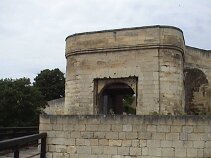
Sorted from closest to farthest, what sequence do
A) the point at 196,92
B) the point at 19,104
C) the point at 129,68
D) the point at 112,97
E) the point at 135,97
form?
the point at 129,68 → the point at 135,97 → the point at 19,104 → the point at 112,97 → the point at 196,92

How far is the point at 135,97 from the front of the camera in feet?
53.6

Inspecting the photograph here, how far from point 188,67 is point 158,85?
3.75 meters

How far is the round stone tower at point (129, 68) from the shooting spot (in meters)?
15.0

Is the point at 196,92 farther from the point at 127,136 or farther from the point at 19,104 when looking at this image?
the point at 127,136

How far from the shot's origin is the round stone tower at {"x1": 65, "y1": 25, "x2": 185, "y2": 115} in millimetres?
14978

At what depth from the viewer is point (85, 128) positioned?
9.78 m

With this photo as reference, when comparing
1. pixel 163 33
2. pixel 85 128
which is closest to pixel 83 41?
pixel 163 33

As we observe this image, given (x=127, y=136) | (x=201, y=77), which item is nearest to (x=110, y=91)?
(x=201, y=77)

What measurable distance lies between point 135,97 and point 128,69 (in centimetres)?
144

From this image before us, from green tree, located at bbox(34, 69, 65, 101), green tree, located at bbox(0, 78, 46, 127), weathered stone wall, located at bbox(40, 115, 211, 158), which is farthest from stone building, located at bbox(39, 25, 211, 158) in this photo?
green tree, located at bbox(34, 69, 65, 101)

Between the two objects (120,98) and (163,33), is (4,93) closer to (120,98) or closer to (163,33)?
(120,98)

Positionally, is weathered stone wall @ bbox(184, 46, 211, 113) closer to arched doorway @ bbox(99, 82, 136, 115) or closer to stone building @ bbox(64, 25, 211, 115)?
stone building @ bbox(64, 25, 211, 115)

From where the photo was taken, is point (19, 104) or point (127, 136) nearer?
point (127, 136)

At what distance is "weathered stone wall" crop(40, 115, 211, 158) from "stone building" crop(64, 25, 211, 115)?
17.0ft
